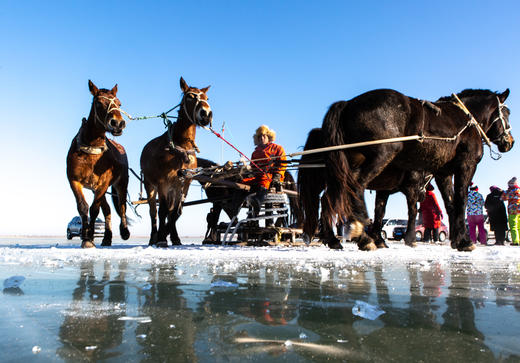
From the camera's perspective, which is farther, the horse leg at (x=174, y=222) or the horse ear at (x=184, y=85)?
the horse leg at (x=174, y=222)

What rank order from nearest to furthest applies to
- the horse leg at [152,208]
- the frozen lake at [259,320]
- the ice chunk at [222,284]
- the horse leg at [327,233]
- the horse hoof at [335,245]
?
the frozen lake at [259,320] → the ice chunk at [222,284] → the horse leg at [327,233] → the horse hoof at [335,245] → the horse leg at [152,208]

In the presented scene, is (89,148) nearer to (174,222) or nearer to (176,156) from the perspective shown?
(176,156)

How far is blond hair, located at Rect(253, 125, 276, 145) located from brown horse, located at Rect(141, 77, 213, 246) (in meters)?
1.79

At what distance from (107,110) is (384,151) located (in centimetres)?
452

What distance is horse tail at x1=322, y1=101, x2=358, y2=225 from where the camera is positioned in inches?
187

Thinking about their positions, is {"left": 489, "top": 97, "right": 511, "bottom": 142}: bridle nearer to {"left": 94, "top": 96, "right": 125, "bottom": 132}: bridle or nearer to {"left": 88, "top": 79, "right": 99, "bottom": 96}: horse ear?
{"left": 94, "top": 96, "right": 125, "bottom": 132}: bridle

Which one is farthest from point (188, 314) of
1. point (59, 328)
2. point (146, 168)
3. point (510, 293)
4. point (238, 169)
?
point (146, 168)

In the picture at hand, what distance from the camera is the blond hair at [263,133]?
8.77 metres

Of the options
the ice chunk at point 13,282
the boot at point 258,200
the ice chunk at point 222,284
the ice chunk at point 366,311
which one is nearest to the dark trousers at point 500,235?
the boot at point 258,200

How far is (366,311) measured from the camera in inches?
55.8

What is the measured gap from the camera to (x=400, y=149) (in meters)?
5.11

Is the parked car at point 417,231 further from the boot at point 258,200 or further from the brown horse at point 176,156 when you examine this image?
the brown horse at point 176,156

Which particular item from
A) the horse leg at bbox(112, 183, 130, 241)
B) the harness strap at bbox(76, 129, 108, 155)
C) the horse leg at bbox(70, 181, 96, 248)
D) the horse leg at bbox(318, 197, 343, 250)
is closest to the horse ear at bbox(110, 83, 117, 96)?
the harness strap at bbox(76, 129, 108, 155)

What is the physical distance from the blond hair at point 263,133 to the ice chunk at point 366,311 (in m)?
7.41
